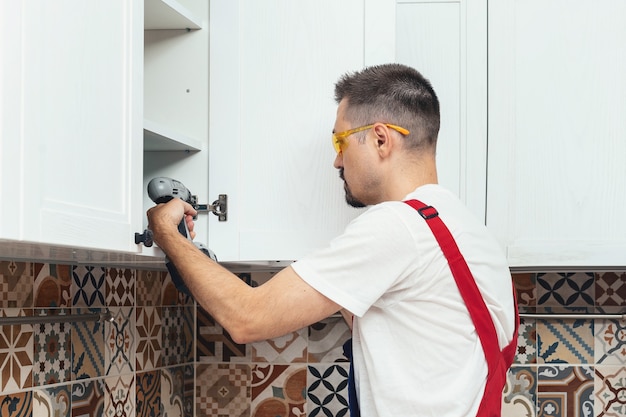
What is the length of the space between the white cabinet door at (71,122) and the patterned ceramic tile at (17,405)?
1.33ft

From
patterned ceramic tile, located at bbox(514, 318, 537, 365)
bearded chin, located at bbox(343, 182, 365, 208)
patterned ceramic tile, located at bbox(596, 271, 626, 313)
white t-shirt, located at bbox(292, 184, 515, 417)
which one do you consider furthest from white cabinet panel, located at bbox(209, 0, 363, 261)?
patterned ceramic tile, located at bbox(596, 271, 626, 313)

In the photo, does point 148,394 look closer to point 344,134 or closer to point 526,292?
point 344,134

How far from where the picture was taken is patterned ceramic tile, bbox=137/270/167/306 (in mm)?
2273

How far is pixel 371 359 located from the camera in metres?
1.64

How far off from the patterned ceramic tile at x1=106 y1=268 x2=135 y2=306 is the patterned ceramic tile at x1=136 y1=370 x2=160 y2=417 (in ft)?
0.65

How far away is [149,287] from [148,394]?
0.83ft

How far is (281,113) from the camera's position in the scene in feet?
6.48

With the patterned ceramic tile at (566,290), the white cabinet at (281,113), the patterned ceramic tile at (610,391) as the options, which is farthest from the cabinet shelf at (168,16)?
the patterned ceramic tile at (610,391)

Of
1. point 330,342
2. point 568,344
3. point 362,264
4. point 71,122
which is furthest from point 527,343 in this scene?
point 71,122

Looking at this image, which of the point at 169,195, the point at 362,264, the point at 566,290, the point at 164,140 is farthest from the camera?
the point at 566,290

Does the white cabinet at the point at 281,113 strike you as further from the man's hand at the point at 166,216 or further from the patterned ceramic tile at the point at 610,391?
the patterned ceramic tile at the point at 610,391

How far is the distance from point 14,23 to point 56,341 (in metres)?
0.88

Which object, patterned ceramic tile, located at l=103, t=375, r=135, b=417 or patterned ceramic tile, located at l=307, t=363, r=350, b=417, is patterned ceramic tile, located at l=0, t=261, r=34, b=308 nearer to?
patterned ceramic tile, located at l=103, t=375, r=135, b=417

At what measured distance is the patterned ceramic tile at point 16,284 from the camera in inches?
66.2
